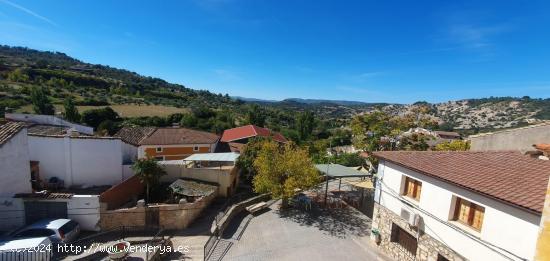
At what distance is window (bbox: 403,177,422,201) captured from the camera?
13855mm

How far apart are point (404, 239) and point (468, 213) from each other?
13.7 feet

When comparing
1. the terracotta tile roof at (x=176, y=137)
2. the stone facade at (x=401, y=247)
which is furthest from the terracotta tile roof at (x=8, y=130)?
the stone facade at (x=401, y=247)

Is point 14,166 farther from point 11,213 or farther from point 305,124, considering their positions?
point 305,124

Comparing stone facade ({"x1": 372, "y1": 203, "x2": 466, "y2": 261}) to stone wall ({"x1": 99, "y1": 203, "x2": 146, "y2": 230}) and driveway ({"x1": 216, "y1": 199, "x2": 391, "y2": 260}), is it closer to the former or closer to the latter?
driveway ({"x1": 216, "y1": 199, "x2": 391, "y2": 260})

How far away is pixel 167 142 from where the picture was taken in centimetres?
3353

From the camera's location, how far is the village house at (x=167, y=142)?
32.5 meters

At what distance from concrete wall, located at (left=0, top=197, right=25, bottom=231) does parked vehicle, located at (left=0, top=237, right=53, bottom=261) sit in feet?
9.90

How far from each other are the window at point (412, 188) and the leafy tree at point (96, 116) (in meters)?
58.7

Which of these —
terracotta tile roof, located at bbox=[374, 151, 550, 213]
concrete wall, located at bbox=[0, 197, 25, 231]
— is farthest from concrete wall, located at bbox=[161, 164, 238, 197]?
terracotta tile roof, located at bbox=[374, 151, 550, 213]

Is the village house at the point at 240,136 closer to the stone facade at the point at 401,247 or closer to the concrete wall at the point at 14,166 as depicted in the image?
the concrete wall at the point at 14,166

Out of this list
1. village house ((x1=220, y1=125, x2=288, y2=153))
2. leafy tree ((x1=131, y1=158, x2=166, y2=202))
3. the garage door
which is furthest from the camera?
village house ((x1=220, y1=125, x2=288, y2=153))

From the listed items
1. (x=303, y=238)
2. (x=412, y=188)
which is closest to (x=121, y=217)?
Answer: (x=303, y=238)

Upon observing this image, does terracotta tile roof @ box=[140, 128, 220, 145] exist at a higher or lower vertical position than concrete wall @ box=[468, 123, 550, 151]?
lower

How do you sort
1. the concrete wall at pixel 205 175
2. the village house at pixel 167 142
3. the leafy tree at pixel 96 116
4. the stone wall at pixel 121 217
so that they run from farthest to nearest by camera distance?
the leafy tree at pixel 96 116, the village house at pixel 167 142, the concrete wall at pixel 205 175, the stone wall at pixel 121 217
